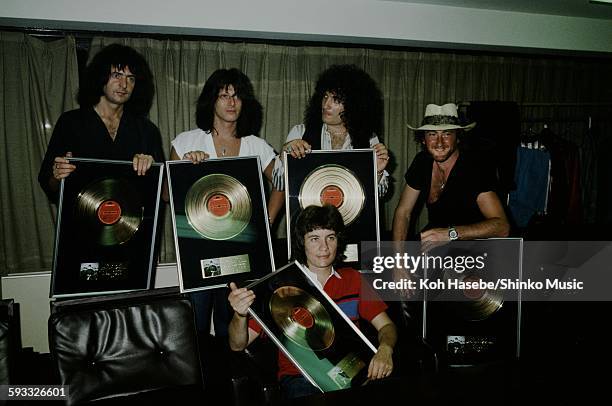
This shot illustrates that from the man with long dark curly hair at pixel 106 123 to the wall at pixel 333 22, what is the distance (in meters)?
0.25

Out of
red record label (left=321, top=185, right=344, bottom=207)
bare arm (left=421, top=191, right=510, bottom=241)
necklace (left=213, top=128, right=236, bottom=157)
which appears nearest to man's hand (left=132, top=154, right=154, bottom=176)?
necklace (left=213, top=128, right=236, bottom=157)

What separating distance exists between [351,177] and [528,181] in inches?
71.8

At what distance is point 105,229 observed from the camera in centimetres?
→ 219

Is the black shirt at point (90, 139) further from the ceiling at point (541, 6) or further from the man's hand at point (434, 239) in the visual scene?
the ceiling at point (541, 6)

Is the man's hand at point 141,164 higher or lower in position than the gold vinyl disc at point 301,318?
higher

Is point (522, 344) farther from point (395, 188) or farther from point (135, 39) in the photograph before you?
point (135, 39)

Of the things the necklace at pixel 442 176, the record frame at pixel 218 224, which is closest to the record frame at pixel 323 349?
the record frame at pixel 218 224

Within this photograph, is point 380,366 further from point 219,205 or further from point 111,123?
point 111,123

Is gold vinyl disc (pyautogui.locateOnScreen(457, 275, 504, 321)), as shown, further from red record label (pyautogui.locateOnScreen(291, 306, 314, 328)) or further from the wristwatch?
red record label (pyautogui.locateOnScreen(291, 306, 314, 328))

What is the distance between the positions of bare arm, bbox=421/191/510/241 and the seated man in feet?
1.68

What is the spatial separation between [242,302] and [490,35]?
2.81 m

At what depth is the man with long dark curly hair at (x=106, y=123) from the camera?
250 centimetres

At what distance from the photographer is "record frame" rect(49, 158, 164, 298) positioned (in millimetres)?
2117

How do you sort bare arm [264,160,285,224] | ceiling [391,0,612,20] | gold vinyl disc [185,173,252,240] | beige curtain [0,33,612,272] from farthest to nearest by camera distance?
ceiling [391,0,612,20] < beige curtain [0,33,612,272] < bare arm [264,160,285,224] < gold vinyl disc [185,173,252,240]
